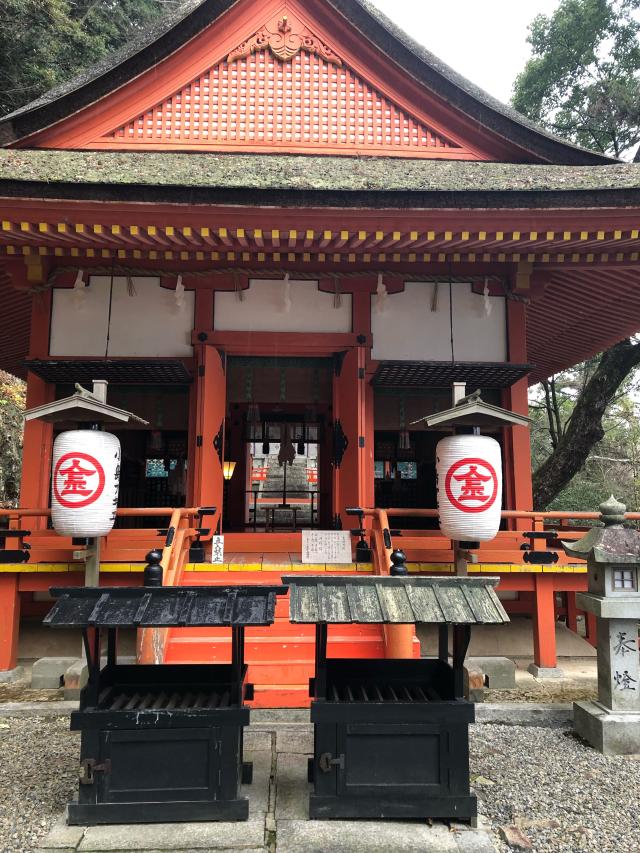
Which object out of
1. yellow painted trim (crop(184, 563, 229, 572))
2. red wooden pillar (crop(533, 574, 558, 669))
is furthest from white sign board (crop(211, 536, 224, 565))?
red wooden pillar (crop(533, 574, 558, 669))

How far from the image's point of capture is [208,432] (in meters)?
7.28

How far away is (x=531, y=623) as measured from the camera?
7.07 metres

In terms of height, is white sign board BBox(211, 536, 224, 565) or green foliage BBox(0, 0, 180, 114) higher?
green foliage BBox(0, 0, 180, 114)

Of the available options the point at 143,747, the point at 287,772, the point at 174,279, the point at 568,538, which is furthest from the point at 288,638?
the point at 174,279

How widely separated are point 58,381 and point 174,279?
2128 millimetres

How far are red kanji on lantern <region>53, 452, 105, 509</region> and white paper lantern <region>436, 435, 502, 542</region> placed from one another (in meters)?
3.66

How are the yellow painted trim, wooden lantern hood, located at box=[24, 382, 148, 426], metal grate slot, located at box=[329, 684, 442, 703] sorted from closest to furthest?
metal grate slot, located at box=[329, 684, 442, 703] < wooden lantern hood, located at box=[24, 382, 148, 426] < the yellow painted trim

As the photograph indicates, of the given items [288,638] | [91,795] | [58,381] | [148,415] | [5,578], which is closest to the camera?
[91,795]

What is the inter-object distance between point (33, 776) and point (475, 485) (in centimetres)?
450

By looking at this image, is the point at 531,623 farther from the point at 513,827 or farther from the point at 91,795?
the point at 91,795

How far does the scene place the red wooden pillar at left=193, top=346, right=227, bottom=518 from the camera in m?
7.15

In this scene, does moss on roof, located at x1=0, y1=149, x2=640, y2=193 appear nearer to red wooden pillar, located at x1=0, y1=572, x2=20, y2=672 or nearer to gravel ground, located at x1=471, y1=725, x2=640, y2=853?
red wooden pillar, located at x1=0, y1=572, x2=20, y2=672

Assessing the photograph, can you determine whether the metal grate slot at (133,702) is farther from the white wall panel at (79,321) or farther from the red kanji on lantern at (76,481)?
the white wall panel at (79,321)

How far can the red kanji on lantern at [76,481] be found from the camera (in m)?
5.41
